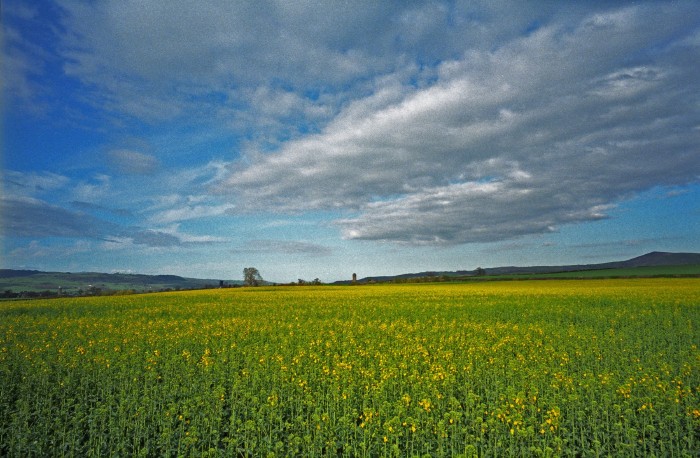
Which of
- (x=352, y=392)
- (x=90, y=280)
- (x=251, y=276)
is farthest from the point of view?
(x=90, y=280)

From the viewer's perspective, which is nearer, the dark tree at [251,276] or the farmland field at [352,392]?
the farmland field at [352,392]

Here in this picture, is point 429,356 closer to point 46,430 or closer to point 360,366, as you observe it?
point 360,366

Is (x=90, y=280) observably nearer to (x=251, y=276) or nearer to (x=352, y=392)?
(x=251, y=276)

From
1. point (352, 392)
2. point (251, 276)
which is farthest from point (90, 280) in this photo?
point (352, 392)

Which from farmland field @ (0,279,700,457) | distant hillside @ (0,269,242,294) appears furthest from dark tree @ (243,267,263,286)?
farmland field @ (0,279,700,457)

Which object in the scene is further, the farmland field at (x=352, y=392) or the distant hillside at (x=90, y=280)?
the distant hillside at (x=90, y=280)

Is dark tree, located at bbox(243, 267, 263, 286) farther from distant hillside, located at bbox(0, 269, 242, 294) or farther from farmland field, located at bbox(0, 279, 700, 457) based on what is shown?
farmland field, located at bbox(0, 279, 700, 457)

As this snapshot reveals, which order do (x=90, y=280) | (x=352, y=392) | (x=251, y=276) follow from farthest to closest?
(x=90, y=280), (x=251, y=276), (x=352, y=392)

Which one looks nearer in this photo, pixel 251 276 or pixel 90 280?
pixel 251 276

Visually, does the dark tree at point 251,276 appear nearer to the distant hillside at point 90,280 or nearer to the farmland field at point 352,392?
the distant hillside at point 90,280

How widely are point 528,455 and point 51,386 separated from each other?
11943 mm

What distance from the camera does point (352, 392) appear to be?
9.54 m

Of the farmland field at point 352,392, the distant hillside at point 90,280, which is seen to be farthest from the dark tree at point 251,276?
the farmland field at point 352,392

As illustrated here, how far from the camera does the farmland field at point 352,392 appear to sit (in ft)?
24.8
